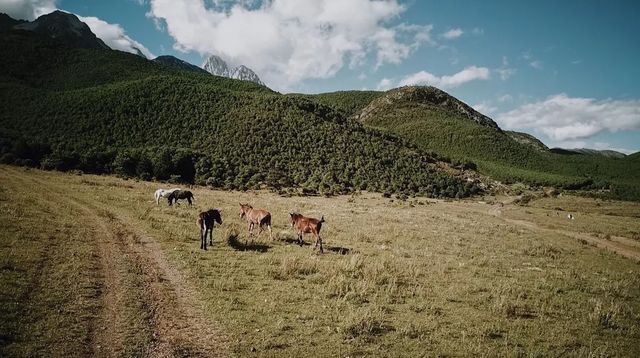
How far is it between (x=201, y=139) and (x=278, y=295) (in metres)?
67.8

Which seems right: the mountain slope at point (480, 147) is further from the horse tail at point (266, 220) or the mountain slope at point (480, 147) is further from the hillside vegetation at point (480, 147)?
the horse tail at point (266, 220)

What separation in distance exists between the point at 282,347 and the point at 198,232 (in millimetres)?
12633

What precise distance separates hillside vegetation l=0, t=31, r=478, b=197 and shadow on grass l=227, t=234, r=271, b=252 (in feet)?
124

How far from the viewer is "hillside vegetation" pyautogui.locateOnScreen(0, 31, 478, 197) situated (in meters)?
57.8

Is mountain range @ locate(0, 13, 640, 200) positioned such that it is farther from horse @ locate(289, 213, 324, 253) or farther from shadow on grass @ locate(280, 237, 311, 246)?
horse @ locate(289, 213, 324, 253)

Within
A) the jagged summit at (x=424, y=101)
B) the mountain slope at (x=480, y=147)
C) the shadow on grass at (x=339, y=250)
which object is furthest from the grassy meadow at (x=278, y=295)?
the jagged summit at (x=424, y=101)

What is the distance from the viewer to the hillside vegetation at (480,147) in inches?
4407

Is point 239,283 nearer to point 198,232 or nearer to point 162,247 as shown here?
point 162,247

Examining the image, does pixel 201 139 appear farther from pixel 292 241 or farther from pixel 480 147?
pixel 480 147

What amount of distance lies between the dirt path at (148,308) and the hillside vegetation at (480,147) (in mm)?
101771

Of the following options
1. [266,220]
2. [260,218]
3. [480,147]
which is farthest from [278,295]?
[480,147]

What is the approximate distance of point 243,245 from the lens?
1823cm

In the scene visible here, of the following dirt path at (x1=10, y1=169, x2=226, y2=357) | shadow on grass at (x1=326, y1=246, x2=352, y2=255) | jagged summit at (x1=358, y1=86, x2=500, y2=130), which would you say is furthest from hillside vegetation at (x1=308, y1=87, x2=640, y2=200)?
dirt path at (x1=10, y1=169, x2=226, y2=357)

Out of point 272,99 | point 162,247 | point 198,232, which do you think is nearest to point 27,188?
point 198,232
